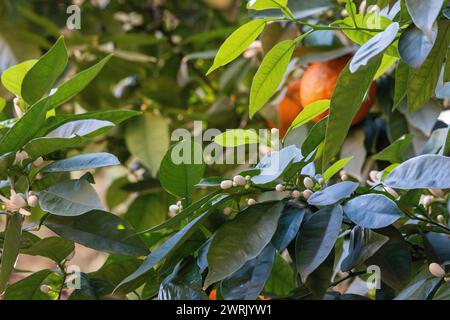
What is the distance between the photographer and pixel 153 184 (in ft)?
3.57

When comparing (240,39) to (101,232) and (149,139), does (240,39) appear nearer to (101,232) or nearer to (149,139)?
(101,232)

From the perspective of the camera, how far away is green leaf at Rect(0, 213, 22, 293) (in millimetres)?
492

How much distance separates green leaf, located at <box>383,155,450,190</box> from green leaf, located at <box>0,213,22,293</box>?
0.82ft

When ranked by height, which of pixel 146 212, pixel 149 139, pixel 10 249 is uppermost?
pixel 10 249

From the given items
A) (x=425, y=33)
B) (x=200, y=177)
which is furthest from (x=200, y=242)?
(x=425, y=33)

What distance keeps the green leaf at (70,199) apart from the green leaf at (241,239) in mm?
82

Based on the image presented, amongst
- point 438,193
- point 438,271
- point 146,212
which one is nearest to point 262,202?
point 438,271

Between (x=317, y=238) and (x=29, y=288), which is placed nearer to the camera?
(x=317, y=238)

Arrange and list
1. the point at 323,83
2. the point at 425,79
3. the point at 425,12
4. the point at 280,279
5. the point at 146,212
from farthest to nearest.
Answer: the point at 146,212 → the point at 323,83 → the point at 280,279 → the point at 425,79 → the point at 425,12

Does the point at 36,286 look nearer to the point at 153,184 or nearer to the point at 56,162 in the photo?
the point at 56,162

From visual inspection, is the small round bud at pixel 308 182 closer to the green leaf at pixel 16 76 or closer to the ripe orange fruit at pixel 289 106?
the green leaf at pixel 16 76

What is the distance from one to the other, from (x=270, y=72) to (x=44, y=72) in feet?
0.56

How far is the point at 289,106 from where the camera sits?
3.16ft
